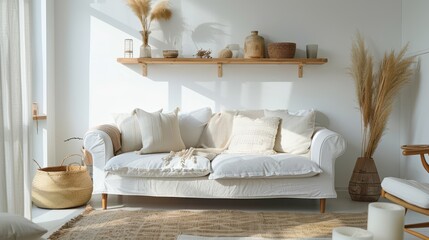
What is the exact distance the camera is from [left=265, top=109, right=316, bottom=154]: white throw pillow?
4527 millimetres

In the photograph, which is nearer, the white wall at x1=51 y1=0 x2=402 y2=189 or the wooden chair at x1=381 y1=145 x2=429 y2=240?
the wooden chair at x1=381 y1=145 x2=429 y2=240

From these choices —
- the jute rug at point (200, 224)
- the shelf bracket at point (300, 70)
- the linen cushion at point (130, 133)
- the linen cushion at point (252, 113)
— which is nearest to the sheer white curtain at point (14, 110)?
the jute rug at point (200, 224)

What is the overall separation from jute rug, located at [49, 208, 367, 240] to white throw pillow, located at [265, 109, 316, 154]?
0.69 metres

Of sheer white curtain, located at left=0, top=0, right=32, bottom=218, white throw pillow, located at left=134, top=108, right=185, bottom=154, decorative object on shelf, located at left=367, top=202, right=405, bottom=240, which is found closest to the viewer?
decorative object on shelf, located at left=367, top=202, right=405, bottom=240

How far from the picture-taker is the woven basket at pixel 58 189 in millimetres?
4238

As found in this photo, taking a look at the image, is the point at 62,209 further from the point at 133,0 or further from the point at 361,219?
the point at 361,219

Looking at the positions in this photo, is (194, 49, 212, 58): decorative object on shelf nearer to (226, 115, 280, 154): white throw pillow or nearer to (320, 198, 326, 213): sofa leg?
(226, 115, 280, 154): white throw pillow

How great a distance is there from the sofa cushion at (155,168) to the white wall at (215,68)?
1.13 m

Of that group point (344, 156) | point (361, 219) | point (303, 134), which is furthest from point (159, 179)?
point (344, 156)

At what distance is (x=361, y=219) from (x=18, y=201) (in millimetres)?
2661

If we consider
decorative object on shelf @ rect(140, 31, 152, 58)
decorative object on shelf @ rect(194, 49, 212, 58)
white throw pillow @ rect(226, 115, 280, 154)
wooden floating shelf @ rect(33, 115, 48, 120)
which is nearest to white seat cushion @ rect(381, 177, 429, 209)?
white throw pillow @ rect(226, 115, 280, 154)

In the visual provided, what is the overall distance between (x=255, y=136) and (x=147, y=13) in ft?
5.60

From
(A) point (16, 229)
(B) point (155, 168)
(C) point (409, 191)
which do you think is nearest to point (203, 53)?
(B) point (155, 168)

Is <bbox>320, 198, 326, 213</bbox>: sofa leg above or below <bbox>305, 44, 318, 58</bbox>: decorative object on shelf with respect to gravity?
below
